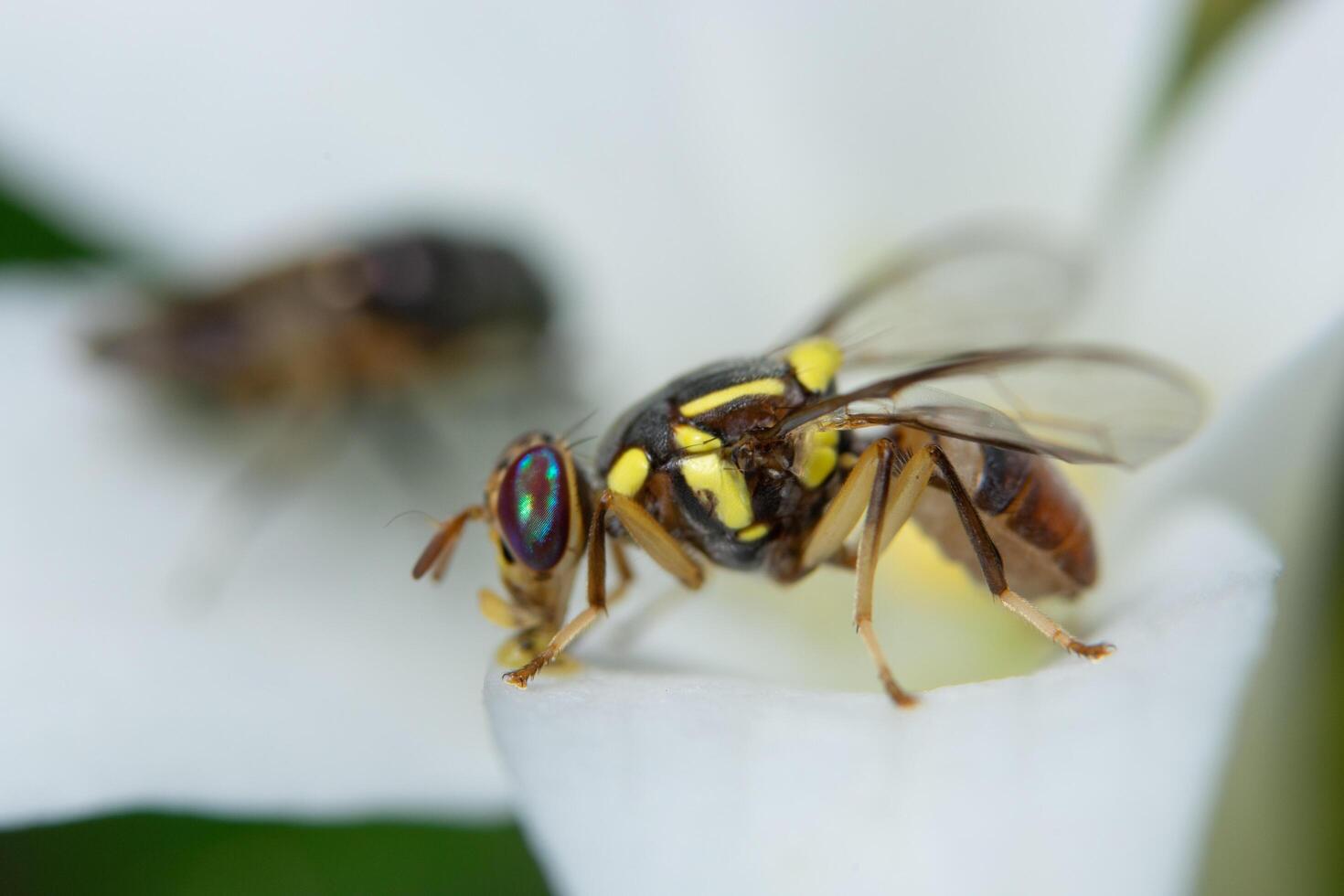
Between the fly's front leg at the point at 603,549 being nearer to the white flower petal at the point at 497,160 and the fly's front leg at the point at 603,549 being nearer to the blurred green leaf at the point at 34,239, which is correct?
the white flower petal at the point at 497,160

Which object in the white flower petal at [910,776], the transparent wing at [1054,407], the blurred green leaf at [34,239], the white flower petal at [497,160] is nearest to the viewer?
the white flower petal at [910,776]

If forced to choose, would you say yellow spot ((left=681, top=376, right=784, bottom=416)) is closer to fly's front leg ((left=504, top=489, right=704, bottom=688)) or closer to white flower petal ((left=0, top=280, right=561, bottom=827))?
fly's front leg ((left=504, top=489, right=704, bottom=688))

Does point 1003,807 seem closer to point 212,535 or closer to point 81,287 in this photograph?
point 212,535

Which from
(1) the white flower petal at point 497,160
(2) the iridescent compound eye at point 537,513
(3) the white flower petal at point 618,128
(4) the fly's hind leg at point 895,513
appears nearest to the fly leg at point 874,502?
(4) the fly's hind leg at point 895,513

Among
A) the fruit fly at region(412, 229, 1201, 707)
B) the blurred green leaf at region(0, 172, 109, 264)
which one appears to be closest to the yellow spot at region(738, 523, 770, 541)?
the fruit fly at region(412, 229, 1201, 707)

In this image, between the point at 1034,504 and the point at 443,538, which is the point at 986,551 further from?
the point at 443,538

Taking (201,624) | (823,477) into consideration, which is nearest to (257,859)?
(201,624)
